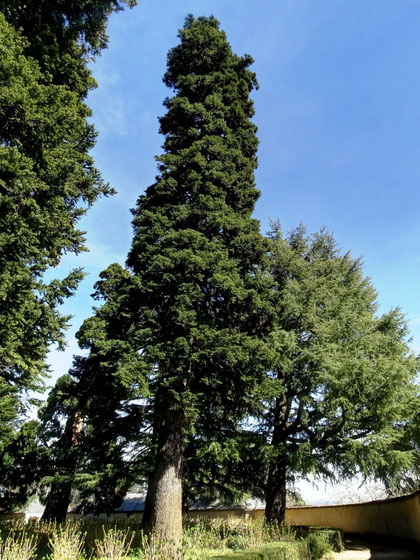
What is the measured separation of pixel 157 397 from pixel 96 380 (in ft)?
8.16

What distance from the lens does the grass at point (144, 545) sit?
572 cm

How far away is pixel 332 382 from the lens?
10711 millimetres

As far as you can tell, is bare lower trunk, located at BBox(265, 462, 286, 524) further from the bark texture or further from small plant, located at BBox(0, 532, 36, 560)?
small plant, located at BBox(0, 532, 36, 560)

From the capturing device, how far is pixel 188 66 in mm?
15180

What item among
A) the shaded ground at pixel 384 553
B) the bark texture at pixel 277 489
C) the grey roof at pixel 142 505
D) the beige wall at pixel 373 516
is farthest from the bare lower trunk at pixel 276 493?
the grey roof at pixel 142 505

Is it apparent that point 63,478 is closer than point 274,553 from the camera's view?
No

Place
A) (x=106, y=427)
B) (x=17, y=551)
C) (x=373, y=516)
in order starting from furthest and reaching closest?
1. (x=373, y=516)
2. (x=106, y=427)
3. (x=17, y=551)

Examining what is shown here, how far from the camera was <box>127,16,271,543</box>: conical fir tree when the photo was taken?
9.05m

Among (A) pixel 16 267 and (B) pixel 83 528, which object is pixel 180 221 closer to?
(A) pixel 16 267

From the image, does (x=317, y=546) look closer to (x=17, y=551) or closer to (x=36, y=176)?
(x=17, y=551)

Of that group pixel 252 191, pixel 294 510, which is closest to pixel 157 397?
pixel 252 191

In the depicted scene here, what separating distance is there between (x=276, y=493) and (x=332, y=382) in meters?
5.25

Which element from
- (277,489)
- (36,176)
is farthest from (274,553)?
(36,176)

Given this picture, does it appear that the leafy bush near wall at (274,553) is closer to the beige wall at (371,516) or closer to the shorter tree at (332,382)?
the shorter tree at (332,382)
